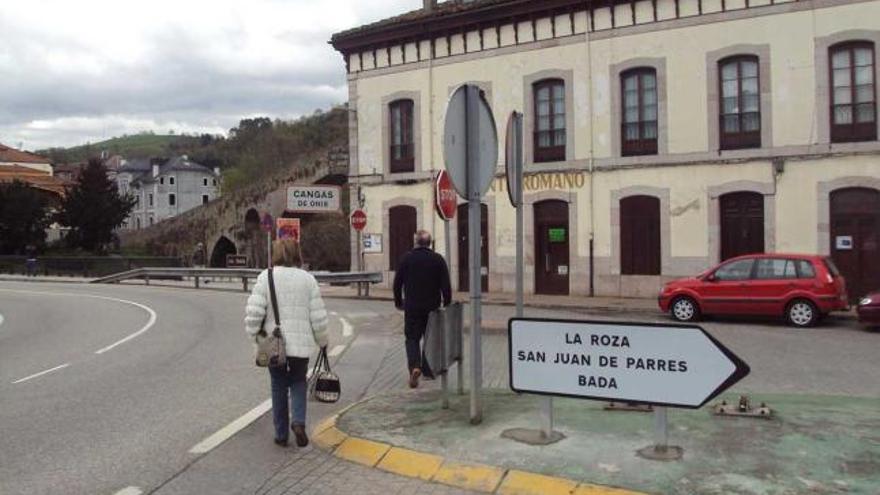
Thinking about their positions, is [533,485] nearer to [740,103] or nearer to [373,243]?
[740,103]

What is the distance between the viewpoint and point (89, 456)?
6.32 metres

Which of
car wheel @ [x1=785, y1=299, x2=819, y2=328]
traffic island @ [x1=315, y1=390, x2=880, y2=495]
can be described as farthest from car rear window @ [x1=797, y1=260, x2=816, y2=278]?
traffic island @ [x1=315, y1=390, x2=880, y2=495]

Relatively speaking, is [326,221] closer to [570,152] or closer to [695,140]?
[570,152]

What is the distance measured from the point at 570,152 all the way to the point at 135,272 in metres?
20.4

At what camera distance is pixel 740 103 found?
A: 20.5 metres

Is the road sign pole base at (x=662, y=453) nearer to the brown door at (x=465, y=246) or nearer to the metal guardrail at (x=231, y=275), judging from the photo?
the metal guardrail at (x=231, y=275)

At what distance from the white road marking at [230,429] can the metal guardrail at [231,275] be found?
15.9 metres

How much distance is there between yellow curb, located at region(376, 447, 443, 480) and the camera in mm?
5656

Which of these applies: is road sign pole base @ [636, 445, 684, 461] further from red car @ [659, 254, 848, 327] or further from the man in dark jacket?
red car @ [659, 254, 848, 327]

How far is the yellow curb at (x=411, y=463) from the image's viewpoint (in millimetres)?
A: 5656

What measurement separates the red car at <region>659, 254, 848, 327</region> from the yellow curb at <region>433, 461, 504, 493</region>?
39.9 ft

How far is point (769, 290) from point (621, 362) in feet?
38.2

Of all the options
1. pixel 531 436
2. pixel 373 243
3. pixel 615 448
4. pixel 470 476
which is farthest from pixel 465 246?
pixel 470 476

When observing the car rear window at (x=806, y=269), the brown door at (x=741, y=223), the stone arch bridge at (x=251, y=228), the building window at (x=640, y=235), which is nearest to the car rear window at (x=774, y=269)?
the car rear window at (x=806, y=269)
